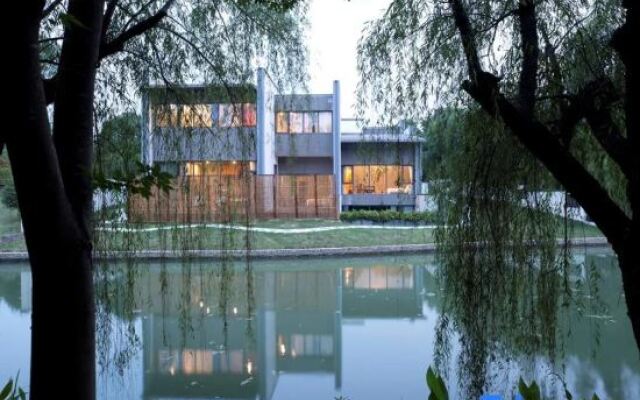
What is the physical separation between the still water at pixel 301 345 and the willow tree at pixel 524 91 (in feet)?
2.30

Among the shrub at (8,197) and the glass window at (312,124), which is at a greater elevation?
the glass window at (312,124)

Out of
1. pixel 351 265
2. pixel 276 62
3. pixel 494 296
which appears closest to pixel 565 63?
pixel 494 296

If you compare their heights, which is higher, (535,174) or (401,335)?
(535,174)

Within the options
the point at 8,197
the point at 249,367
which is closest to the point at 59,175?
the point at 249,367

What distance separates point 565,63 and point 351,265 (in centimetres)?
925

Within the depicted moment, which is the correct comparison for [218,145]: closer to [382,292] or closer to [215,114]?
[215,114]

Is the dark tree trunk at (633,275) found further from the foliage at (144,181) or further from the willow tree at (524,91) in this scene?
the foliage at (144,181)

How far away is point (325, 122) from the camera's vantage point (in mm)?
17469

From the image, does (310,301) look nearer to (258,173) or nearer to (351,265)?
(351,265)

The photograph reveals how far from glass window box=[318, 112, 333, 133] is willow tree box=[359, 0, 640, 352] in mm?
14493

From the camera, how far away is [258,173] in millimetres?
15164

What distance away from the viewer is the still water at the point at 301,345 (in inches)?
136

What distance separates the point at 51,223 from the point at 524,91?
165 centimetres

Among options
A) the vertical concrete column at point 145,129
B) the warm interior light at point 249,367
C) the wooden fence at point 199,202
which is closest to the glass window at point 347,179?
the warm interior light at point 249,367
